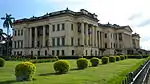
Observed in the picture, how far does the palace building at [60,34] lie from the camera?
63.1 meters

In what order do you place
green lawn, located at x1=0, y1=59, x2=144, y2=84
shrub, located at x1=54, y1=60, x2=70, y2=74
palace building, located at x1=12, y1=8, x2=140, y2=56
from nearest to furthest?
green lawn, located at x1=0, y1=59, x2=144, y2=84 → shrub, located at x1=54, y1=60, x2=70, y2=74 → palace building, located at x1=12, y1=8, x2=140, y2=56

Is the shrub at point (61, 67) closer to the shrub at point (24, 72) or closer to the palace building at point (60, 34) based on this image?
the shrub at point (24, 72)

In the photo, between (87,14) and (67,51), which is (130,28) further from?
(67,51)

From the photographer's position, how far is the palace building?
63062mm

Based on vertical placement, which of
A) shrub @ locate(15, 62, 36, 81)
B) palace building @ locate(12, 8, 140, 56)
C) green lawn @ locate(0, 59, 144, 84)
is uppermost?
palace building @ locate(12, 8, 140, 56)

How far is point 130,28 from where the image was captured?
322ft

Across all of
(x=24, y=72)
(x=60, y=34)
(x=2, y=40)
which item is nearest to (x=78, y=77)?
(x=24, y=72)

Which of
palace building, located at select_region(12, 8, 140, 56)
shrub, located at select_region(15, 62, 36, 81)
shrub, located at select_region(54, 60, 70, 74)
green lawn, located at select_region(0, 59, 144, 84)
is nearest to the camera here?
green lawn, located at select_region(0, 59, 144, 84)

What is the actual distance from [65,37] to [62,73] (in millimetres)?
42241

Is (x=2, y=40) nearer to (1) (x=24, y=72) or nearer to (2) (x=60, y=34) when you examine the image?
(2) (x=60, y=34)

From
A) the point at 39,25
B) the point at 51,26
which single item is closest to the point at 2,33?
the point at 39,25

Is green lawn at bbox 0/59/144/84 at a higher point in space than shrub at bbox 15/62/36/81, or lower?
lower

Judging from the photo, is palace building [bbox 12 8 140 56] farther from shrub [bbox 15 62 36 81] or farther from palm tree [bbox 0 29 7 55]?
shrub [bbox 15 62 36 81]

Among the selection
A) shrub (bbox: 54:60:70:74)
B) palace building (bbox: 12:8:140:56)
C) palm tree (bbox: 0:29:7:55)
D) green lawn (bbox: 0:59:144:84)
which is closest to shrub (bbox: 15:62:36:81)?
green lawn (bbox: 0:59:144:84)
